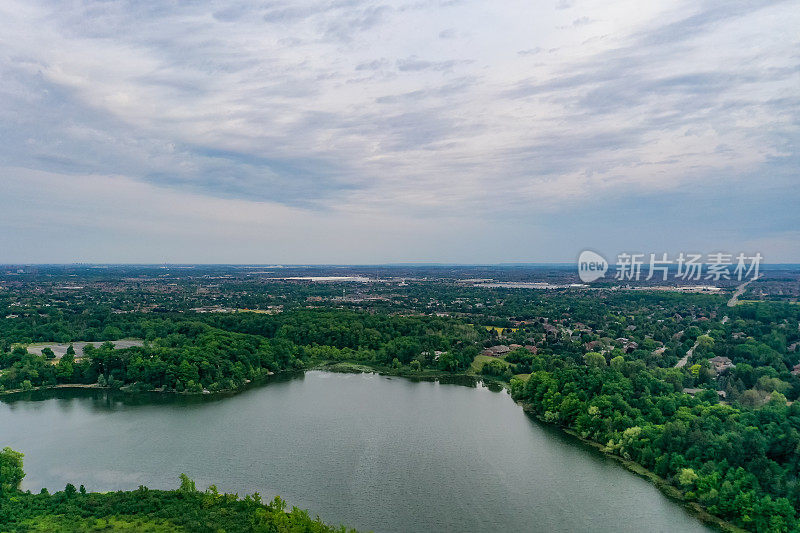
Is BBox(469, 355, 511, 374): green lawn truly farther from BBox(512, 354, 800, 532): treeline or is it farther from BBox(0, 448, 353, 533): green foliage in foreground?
BBox(0, 448, 353, 533): green foliage in foreground

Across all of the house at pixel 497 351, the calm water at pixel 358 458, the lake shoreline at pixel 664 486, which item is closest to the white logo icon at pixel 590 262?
the house at pixel 497 351

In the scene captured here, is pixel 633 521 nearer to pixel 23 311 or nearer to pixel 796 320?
pixel 796 320

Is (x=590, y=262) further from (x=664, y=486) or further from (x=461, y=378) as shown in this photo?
(x=664, y=486)

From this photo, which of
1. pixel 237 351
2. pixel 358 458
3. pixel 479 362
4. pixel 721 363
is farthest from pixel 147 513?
pixel 721 363

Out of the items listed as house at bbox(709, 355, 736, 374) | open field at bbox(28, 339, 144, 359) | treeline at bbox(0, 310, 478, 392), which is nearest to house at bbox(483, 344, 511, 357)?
treeline at bbox(0, 310, 478, 392)

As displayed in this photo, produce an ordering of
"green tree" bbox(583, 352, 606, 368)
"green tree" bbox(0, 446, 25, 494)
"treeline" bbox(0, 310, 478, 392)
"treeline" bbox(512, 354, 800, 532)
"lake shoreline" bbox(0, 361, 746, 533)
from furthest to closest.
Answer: "green tree" bbox(583, 352, 606, 368), "treeline" bbox(0, 310, 478, 392), "green tree" bbox(0, 446, 25, 494), "lake shoreline" bbox(0, 361, 746, 533), "treeline" bbox(512, 354, 800, 532)

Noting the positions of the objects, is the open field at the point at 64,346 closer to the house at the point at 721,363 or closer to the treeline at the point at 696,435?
the treeline at the point at 696,435

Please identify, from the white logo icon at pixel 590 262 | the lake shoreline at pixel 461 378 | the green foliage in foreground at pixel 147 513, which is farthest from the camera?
the white logo icon at pixel 590 262
